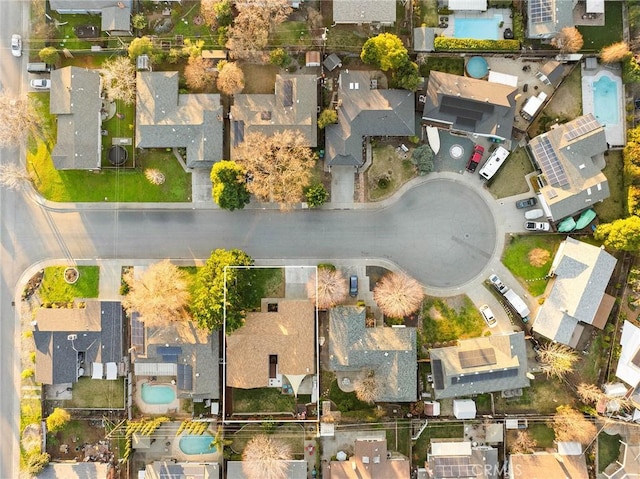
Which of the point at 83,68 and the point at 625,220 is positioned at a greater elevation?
the point at 83,68

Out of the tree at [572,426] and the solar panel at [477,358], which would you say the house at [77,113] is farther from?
the tree at [572,426]

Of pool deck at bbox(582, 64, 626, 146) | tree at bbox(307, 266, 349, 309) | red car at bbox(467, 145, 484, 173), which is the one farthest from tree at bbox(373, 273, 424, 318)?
pool deck at bbox(582, 64, 626, 146)

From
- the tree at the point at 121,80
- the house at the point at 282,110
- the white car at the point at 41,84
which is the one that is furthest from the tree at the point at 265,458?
the white car at the point at 41,84

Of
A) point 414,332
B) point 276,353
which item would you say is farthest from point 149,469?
point 414,332

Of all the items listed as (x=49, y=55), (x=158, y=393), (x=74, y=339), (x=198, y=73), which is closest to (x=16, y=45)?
(x=49, y=55)

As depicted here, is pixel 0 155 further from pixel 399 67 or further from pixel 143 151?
pixel 399 67

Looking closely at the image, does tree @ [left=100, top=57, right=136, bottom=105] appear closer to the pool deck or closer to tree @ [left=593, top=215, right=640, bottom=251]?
the pool deck
